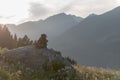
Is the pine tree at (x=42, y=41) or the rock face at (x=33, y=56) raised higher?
the pine tree at (x=42, y=41)

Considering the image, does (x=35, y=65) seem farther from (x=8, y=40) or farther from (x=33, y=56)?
(x=8, y=40)

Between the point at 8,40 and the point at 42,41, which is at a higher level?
the point at 8,40

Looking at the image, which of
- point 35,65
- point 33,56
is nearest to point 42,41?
point 33,56

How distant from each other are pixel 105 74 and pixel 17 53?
6334 millimetres

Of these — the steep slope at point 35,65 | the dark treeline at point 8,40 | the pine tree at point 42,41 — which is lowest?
the steep slope at point 35,65

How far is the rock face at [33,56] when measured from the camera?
23.4 m

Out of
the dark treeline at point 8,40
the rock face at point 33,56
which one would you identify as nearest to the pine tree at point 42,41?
the rock face at point 33,56

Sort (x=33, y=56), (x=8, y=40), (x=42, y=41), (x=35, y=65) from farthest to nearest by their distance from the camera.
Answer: (x=8, y=40)
(x=42, y=41)
(x=33, y=56)
(x=35, y=65)

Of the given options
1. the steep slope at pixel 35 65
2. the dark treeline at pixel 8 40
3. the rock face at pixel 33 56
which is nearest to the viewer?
the steep slope at pixel 35 65

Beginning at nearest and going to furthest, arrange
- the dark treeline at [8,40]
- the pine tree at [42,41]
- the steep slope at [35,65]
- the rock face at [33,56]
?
1. the steep slope at [35,65]
2. the rock face at [33,56]
3. the pine tree at [42,41]
4. the dark treeline at [8,40]

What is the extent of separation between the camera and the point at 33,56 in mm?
24484

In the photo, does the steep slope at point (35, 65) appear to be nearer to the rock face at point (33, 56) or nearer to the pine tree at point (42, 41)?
the rock face at point (33, 56)

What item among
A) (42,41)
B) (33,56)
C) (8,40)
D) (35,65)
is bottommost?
(35,65)

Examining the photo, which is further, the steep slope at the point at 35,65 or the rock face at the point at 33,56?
the rock face at the point at 33,56
